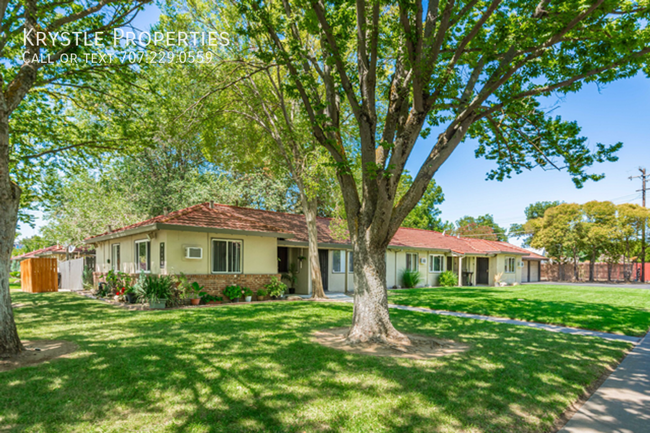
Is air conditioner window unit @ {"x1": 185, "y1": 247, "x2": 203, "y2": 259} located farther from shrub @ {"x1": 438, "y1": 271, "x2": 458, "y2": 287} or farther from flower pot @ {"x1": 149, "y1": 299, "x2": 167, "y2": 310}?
shrub @ {"x1": 438, "y1": 271, "x2": 458, "y2": 287}

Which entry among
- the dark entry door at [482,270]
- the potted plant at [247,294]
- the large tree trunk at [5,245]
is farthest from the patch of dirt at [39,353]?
the dark entry door at [482,270]

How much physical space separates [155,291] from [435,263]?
732 inches

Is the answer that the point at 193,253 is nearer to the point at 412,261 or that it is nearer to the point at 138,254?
the point at 138,254

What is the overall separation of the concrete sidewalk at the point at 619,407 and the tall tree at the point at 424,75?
10.4 feet

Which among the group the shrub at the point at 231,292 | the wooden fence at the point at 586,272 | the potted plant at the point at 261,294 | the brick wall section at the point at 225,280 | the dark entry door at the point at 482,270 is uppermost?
the brick wall section at the point at 225,280

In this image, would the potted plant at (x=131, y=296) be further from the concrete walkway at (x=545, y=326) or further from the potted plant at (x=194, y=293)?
the concrete walkway at (x=545, y=326)

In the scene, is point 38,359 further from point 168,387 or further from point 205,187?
point 205,187

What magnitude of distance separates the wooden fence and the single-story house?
21.9m

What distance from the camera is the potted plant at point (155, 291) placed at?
11641 mm

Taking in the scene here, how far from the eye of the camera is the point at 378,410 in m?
3.86

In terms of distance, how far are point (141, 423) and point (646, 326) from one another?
1136 centimetres

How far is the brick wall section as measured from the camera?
13.4 m

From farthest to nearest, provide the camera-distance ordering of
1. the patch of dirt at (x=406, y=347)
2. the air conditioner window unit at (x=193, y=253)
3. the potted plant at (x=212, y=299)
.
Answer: the potted plant at (x=212, y=299) < the air conditioner window unit at (x=193, y=253) < the patch of dirt at (x=406, y=347)

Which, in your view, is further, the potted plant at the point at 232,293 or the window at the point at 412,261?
the window at the point at 412,261
